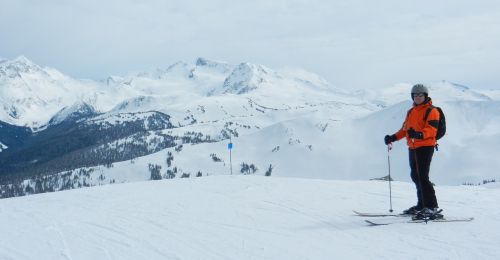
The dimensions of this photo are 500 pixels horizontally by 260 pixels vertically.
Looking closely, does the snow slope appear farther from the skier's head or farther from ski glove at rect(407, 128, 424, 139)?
the skier's head

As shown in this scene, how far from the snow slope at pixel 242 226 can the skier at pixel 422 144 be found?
0.63 metres

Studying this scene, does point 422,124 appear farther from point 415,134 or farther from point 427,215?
point 427,215

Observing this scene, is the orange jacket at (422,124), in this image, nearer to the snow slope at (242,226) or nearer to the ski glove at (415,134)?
the ski glove at (415,134)

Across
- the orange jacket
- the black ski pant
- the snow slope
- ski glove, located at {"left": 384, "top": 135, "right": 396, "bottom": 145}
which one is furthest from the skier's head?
the snow slope

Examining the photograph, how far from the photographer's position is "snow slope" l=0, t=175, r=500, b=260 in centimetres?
897

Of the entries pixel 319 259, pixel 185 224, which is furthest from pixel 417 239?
pixel 185 224

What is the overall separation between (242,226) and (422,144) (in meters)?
4.28

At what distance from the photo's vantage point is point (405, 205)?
1332 cm

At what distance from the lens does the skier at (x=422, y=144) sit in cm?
1064

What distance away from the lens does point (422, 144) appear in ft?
35.7

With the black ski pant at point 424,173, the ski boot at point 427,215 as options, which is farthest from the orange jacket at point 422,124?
the ski boot at point 427,215

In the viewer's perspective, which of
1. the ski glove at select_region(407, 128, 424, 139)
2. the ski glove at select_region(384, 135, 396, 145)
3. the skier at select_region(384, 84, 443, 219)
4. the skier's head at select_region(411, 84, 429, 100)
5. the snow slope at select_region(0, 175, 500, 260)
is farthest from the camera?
the ski glove at select_region(384, 135, 396, 145)

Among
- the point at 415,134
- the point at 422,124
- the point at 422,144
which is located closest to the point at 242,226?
the point at 415,134

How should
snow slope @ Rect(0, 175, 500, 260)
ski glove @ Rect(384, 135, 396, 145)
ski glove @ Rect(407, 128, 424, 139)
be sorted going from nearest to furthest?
snow slope @ Rect(0, 175, 500, 260) → ski glove @ Rect(407, 128, 424, 139) → ski glove @ Rect(384, 135, 396, 145)
